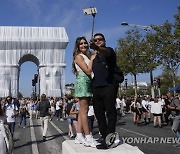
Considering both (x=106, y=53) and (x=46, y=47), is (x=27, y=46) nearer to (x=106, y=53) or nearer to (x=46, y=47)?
(x=46, y=47)

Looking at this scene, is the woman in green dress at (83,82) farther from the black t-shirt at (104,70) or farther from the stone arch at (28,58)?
the stone arch at (28,58)

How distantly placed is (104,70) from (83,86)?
0.42 meters

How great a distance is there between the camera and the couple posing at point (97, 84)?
4324mm

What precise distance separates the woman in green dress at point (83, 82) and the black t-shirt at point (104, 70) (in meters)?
0.11

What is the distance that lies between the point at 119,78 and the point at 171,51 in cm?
2066

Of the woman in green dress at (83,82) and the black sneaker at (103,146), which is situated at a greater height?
the woman in green dress at (83,82)

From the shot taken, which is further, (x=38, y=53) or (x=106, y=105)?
(x=38, y=53)

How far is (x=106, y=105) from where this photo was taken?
4.36 m

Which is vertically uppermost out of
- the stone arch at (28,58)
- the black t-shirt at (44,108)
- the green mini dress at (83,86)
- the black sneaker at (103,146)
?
the stone arch at (28,58)

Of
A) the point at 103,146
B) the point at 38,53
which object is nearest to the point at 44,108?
the point at 103,146

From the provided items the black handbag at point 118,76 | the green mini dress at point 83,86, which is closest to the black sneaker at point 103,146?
the green mini dress at point 83,86

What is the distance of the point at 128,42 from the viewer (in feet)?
118

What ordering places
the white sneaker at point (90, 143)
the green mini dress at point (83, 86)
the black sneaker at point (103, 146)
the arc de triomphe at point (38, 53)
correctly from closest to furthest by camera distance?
the black sneaker at point (103, 146) < the white sneaker at point (90, 143) < the green mini dress at point (83, 86) < the arc de triomphe at point (38, 53)

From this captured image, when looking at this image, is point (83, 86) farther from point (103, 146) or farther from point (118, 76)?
point (103, 146)
